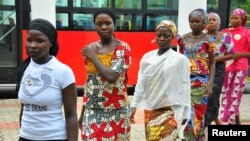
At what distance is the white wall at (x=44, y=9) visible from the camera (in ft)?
28.4

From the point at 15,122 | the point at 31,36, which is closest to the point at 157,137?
the point at 31,36

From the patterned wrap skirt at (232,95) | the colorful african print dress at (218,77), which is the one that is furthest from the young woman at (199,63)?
the patterned wrap skirt at (232,95)

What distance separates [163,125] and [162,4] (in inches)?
249

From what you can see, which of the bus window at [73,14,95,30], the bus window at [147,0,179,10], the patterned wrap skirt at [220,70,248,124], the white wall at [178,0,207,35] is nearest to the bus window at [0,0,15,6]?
the bus window at [73,14,95,30]

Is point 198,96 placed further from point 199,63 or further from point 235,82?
point 235,82

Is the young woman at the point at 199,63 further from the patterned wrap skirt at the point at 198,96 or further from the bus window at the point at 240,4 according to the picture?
the bus window at the point at 240,4

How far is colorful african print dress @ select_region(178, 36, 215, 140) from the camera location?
4.72 m

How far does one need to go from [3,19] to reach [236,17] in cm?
496

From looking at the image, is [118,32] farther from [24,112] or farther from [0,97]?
[24,112]

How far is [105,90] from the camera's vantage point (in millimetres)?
3568

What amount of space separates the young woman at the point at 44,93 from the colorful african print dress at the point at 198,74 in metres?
→ 2.24

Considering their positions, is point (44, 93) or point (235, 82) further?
point (235, 82)

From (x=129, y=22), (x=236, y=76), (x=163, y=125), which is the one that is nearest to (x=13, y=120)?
(x=129, y=22)

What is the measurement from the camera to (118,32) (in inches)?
374
